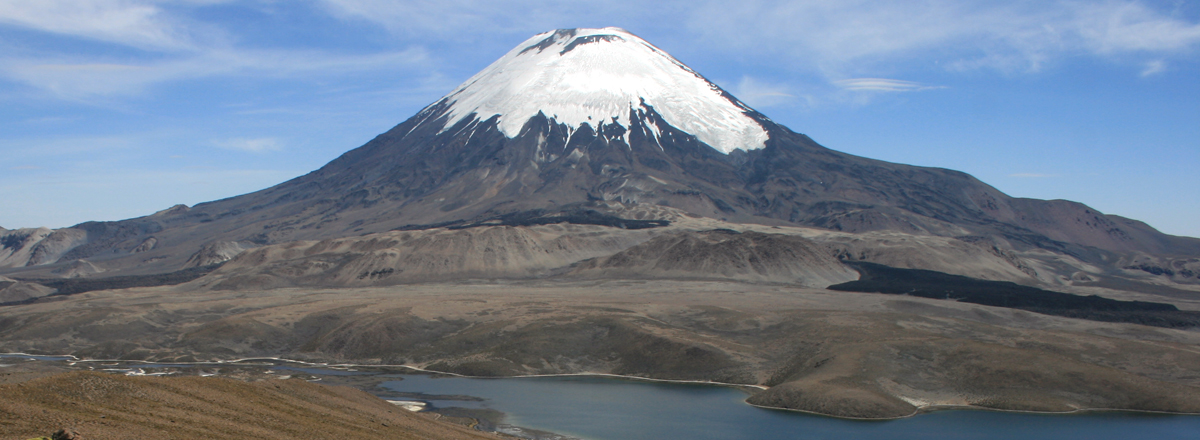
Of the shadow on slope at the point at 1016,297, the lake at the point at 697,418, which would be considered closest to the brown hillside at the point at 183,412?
the lake at the point at 697,418

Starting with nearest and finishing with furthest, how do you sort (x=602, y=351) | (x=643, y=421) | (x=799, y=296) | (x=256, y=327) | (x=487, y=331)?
(x=643, y=421)
(x=602, y=351)
(x=487, y=331)
(x=256, y=327)
(x=799, y=296)

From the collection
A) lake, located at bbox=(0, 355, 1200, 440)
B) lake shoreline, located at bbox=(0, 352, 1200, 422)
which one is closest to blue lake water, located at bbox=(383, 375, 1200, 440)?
lake, located at bbox=(0, 355, 1200, 440)

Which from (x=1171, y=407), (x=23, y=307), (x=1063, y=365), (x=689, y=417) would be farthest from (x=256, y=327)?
(x=1171, y=407)

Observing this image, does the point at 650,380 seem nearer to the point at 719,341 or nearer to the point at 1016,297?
the point at 719,341

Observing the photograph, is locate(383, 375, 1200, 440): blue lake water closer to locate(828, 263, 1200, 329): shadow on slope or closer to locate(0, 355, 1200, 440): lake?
locate(0, 355, 1200, 440): lake

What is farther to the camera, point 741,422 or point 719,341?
point 719,341

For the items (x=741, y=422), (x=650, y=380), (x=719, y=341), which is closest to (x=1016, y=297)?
(x=719, y=341)

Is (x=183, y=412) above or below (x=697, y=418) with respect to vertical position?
above

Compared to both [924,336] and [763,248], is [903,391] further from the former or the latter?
[763,248]
